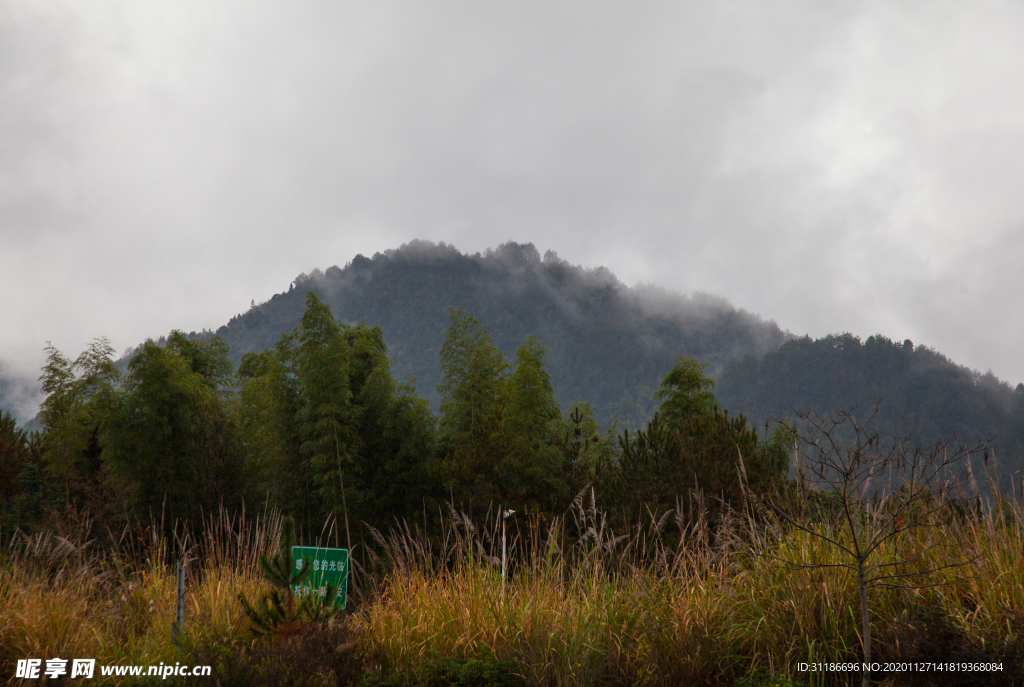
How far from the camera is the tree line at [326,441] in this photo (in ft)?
41.8

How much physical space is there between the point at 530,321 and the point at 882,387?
96.2 meters

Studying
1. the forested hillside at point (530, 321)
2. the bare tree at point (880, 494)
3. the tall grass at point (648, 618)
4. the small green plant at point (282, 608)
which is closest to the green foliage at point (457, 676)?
the tall grass at point (648, 618)

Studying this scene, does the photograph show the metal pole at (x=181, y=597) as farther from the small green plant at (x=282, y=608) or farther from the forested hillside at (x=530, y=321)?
the forested hillside at (x=530, y=321)

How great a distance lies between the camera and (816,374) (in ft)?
460

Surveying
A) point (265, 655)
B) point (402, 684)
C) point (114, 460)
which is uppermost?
point (114, 460)

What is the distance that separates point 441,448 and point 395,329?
17050 centimetres

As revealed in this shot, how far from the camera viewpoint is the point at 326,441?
12.8 metres

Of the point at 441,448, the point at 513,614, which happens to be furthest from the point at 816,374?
the point at 513,614

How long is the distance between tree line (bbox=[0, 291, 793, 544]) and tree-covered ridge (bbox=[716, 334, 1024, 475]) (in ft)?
311

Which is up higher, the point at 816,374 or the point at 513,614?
the point at 816,374

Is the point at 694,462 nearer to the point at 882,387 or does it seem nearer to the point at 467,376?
the point at 467,376

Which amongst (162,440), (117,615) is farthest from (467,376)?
(117,615)

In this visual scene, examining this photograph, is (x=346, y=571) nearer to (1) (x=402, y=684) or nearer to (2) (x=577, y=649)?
(1) (x=402, y=684)

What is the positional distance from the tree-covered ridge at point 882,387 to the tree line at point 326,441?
311ft
